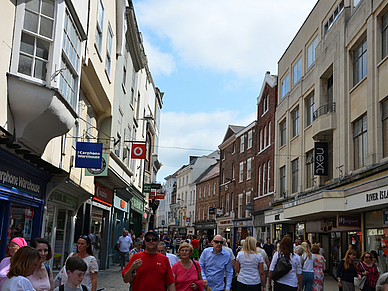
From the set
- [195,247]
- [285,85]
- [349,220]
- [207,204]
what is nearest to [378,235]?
[349,220]

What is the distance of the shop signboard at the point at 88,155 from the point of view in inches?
507

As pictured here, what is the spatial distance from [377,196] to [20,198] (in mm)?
11582

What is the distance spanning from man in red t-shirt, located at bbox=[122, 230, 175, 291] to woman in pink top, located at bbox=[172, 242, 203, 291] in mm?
1082

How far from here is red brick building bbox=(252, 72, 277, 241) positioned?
1389 inches

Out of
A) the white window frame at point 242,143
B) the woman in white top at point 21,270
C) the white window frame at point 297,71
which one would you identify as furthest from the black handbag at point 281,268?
the white window frame at point 242,143

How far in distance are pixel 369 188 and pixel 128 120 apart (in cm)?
1334

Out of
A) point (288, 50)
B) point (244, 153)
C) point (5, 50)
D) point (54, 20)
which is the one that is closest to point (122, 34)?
point (54, 20)

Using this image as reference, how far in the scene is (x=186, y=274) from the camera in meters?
6.92

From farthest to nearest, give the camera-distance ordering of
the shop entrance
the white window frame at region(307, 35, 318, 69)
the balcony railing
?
the white window frame at region(307, 35, 318, 69), the balcony railing, the shop entrance

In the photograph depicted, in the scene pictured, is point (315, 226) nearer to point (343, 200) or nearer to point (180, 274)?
point (343, 200)

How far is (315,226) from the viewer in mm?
24094

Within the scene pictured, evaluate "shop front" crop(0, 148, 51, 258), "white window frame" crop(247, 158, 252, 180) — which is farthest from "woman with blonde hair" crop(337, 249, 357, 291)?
"white window frame" crop(247, 158, 252, 180)

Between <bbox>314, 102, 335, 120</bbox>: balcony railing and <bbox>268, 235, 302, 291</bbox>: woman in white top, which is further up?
<bbox>314, 102, 335, 120</bbox>: balcony railing

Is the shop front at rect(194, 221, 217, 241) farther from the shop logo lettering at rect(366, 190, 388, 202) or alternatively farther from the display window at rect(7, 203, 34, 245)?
the display window at rect(7, 203, 34, 245)
